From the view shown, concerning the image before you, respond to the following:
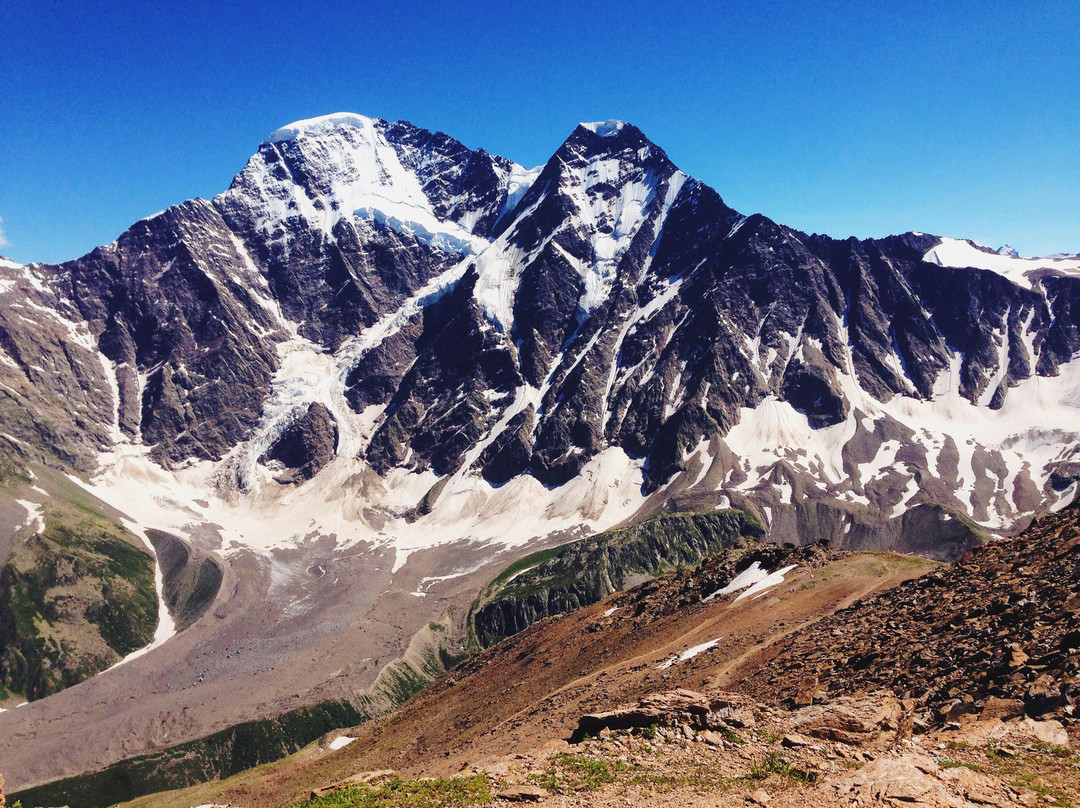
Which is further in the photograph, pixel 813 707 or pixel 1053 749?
pixel 813 707

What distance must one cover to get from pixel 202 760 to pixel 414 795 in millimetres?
156074

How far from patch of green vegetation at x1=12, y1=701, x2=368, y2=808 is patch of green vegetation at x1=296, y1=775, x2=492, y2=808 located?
142689 millimetres

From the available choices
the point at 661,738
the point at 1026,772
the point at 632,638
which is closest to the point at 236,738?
the point at 632,638

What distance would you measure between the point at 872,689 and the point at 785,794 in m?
12.6

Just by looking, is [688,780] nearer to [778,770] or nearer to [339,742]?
[778,770]

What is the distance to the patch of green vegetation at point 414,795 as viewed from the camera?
2142cm

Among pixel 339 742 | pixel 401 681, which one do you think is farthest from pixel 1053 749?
pixel 401 681

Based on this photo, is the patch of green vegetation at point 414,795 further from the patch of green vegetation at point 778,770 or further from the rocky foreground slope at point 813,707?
the patch of green vegetation at point 778,770

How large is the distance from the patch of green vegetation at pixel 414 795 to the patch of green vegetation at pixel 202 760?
143 meters

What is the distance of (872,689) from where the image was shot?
1179 inches

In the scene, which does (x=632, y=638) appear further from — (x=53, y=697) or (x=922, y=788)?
(x=53, y=697)

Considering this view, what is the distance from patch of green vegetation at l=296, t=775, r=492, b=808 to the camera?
2142 centimetres

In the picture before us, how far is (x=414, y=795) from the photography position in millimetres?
22844

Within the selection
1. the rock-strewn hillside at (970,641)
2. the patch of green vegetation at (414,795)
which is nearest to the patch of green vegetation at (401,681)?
the rock-strewn hillside at (970,641)
